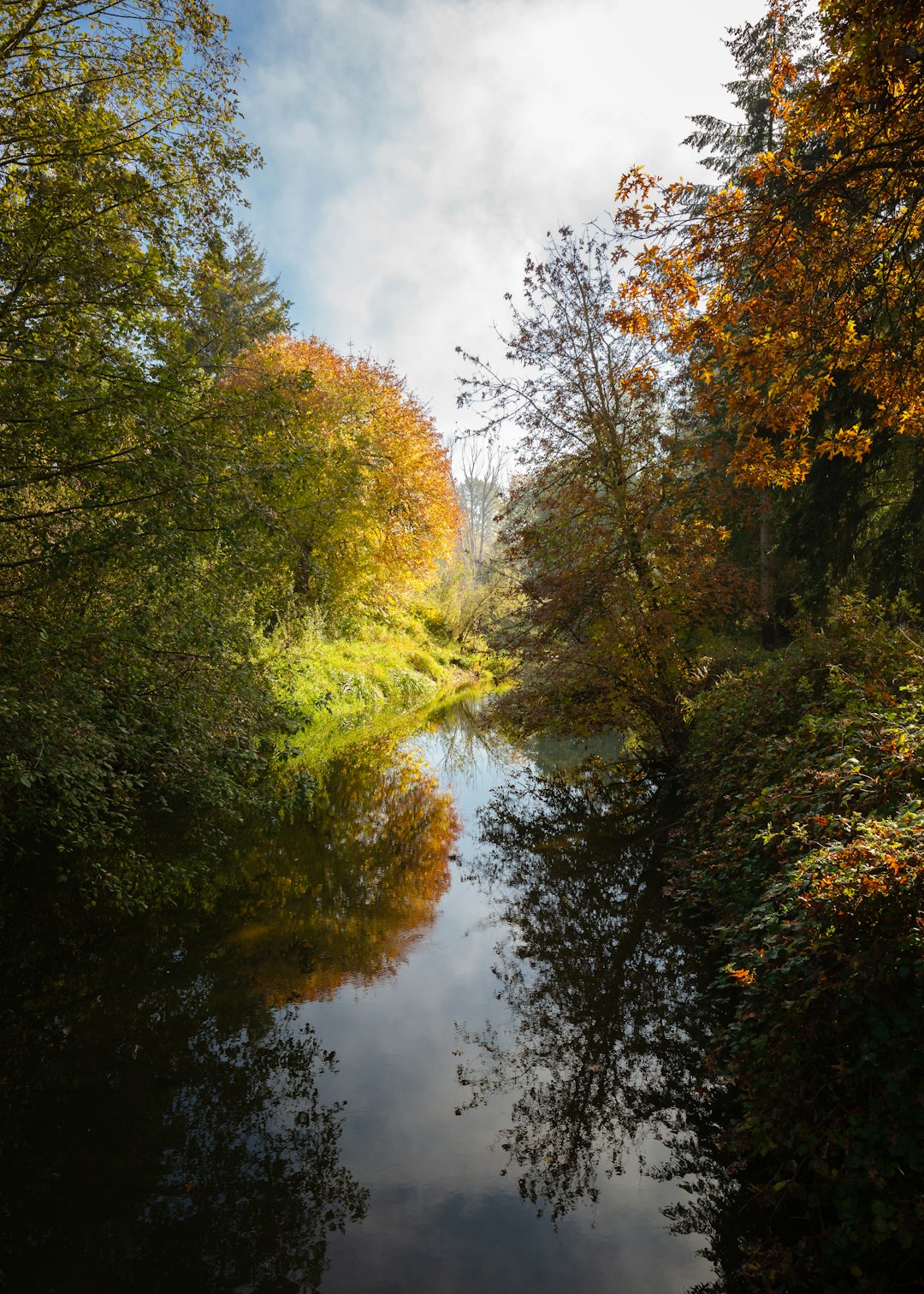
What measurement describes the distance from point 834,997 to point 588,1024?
2.08 meters

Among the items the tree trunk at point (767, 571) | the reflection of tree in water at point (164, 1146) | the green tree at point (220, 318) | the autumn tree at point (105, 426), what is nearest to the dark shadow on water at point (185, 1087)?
the reflection of tree in water at point (164, 1146)

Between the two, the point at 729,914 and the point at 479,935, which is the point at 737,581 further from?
the point at 479,935

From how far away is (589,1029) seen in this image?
491cm

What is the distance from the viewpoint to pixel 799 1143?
10.7 feet

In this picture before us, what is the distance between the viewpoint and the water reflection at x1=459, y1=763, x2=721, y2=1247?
3.82m

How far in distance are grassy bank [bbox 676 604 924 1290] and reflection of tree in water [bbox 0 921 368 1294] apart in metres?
2.13

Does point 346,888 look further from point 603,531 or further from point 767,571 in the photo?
point 767,571

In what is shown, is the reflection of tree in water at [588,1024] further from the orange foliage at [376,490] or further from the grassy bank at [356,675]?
the orange foliage at [376,490]

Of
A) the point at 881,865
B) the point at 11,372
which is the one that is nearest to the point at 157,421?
the point at 11,372

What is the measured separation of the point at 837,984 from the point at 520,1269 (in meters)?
2.01

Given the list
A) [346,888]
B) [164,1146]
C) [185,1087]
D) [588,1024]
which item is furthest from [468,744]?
[164,1146]

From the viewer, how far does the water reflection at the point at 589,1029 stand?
3820 mm

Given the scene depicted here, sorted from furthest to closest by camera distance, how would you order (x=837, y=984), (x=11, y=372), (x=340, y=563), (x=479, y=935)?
(x=340, y=563) < (x=479, y=935) < (x=11, y=372) < (x=837, y=984)

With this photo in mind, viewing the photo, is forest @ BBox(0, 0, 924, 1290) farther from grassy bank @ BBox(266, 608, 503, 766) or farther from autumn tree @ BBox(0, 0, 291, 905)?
grassy bank @ BBox(266, 608, 503, 766)
